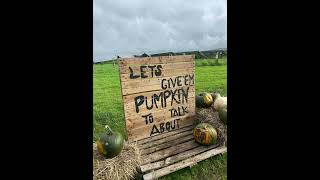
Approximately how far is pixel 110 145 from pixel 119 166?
0.24 metres

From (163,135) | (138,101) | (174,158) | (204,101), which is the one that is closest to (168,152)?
(174,158)

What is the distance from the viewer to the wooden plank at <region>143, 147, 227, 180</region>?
3.22 metres

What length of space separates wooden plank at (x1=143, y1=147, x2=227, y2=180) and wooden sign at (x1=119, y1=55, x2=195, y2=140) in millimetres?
665

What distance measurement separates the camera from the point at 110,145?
3.22m

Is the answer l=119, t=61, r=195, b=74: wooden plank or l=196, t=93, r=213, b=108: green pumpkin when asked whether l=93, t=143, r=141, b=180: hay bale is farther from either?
l=196, t=93, r=213, b=108: green pumpkin

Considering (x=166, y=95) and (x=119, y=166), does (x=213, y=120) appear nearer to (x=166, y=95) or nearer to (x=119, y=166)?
(x=166, y=95)

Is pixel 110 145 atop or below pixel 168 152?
atop

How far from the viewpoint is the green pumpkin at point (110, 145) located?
3.22 meters

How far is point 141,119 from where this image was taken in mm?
3859
